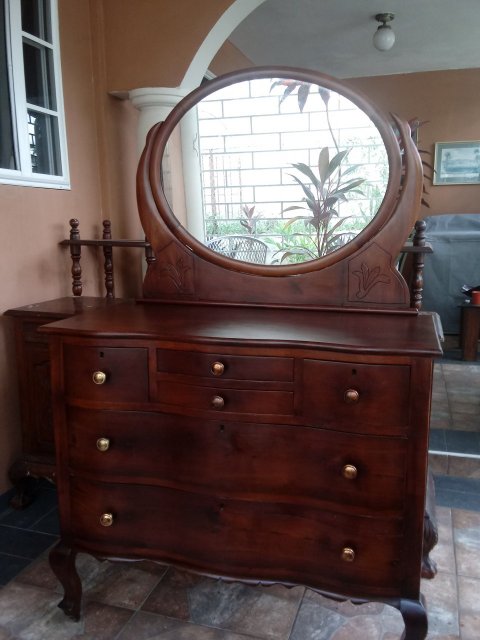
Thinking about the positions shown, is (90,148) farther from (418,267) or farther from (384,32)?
(384,32)

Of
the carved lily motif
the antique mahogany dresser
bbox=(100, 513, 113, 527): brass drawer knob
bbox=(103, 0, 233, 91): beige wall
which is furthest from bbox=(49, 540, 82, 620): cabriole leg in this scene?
bbox=(103, 0, 233, 91): beige wall

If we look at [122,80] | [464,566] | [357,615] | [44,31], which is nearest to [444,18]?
[122,80]

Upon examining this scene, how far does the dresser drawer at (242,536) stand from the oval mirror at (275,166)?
2.41 ft

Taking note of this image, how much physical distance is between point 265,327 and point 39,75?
4.80ft

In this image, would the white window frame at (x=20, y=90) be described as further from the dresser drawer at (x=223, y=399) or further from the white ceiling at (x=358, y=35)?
the white ceiling at (x=358, y=35)

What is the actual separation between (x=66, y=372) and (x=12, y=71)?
1.22 meters

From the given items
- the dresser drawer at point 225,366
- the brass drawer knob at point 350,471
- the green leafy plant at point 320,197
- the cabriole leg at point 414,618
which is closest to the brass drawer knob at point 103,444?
the dresser drawer at point 225,366

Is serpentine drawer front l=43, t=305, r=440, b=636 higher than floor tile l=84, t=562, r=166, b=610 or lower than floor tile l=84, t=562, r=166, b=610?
higher

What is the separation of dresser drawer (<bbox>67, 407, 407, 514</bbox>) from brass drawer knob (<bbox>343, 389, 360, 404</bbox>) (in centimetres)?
10

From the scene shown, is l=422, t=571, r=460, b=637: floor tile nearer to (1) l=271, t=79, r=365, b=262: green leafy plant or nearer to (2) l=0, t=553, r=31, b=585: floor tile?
(1) l=271, t=79, r=365, b=262: green leafy plant

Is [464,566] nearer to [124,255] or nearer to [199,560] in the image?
[199,560]

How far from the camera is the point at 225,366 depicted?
130 centimetres

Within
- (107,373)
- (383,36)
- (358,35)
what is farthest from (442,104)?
(107,373)

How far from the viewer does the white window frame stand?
1.94m
